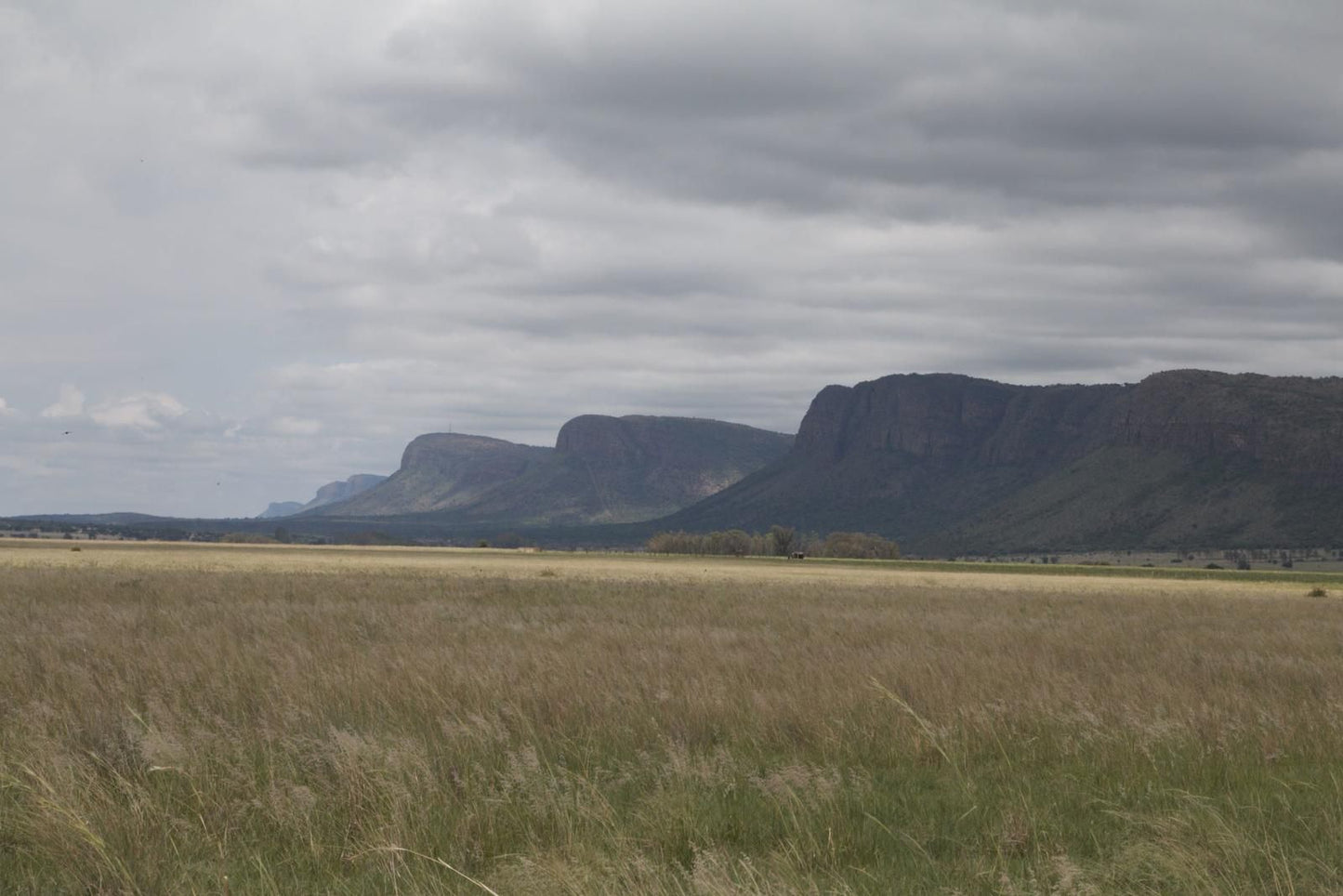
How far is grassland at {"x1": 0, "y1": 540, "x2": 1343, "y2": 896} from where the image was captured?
642cm

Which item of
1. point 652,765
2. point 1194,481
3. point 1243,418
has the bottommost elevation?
point 652,765

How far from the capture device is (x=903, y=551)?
17138 centimetres

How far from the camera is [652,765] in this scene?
888cm

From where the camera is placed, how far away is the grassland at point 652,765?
6418 mm

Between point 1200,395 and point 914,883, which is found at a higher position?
point 1200,395

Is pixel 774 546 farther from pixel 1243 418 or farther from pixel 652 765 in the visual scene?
pixel 652 765

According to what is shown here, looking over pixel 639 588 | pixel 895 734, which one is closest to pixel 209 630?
pixel 895 734

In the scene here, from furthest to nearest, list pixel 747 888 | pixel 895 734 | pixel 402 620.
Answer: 1. pixel 402 620
2. pixel 895 734
3. pixel 747 888

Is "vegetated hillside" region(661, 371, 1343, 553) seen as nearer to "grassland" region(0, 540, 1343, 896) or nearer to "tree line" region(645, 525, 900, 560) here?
"tree line" region(645, 525, 900, 560)

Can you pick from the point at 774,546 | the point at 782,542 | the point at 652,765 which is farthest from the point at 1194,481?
the point at 652,765

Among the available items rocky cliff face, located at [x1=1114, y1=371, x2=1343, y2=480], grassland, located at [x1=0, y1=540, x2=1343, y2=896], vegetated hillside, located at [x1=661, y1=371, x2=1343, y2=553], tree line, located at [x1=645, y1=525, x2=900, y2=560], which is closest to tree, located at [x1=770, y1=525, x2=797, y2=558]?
tree line, located at [x1=645, y1=525, x2=900, y2=560]

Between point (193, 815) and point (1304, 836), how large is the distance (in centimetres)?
718

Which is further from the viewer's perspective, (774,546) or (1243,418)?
(1243,418)

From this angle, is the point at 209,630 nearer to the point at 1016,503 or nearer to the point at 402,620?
the point at 402,620
